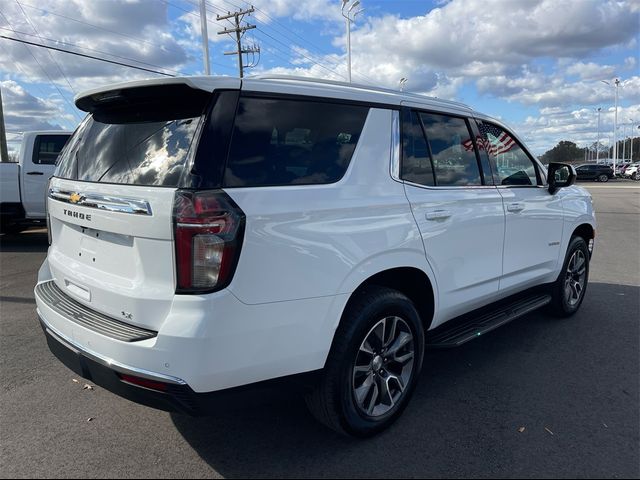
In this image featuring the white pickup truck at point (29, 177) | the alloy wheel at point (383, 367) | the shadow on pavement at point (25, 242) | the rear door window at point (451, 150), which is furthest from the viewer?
the shadow on pavement at point (25, 242)

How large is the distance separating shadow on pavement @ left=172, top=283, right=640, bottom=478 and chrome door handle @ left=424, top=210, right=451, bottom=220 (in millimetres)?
1241

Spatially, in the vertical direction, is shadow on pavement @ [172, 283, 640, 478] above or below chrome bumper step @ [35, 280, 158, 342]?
below

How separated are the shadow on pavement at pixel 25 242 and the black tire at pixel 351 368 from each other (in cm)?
834

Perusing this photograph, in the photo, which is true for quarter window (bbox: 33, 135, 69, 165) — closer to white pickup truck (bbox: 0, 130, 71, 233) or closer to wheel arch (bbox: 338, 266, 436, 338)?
white pickup truck (bbox: 0, 130, 71, 233)

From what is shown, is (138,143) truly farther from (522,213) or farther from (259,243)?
(522,213)

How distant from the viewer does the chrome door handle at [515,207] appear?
396 cm

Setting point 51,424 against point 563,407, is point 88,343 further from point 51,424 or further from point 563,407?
point 563,407

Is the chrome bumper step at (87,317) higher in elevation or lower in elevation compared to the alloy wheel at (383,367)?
higher

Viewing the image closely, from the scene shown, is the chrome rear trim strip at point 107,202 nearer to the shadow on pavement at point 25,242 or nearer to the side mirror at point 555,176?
the side mirror at point 555,176

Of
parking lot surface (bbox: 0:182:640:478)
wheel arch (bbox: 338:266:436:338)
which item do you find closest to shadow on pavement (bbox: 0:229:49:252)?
parking lot surface (bbox: 0:182:640:478)

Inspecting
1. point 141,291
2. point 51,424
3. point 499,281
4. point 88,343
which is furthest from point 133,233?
point 499,281

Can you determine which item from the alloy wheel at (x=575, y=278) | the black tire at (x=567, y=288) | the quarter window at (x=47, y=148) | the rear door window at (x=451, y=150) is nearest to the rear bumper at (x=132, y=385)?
the rear door window at (x=451, y=150)

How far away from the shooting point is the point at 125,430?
3010 millimetres

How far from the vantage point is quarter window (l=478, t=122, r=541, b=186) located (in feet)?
13.3
